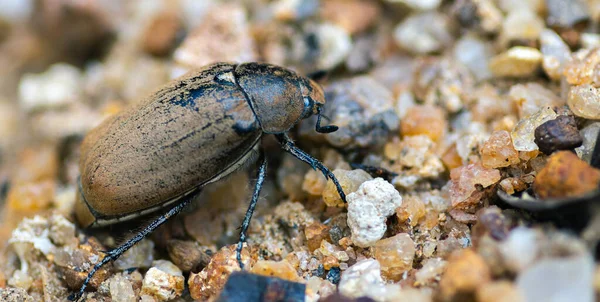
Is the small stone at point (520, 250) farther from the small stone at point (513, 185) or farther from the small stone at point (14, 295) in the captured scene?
the small stone at point (14, 295)

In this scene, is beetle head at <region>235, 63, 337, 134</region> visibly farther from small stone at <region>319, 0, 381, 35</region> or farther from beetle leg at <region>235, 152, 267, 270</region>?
small stone at <region>319, 0, 381, 35</region>

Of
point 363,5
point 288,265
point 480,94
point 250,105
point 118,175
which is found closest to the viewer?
point 288,265

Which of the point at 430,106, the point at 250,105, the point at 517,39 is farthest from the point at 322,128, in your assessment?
the point at 517,39

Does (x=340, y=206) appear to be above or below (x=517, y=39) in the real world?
below

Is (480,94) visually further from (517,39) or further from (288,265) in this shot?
(288,265)

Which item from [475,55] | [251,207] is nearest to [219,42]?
[251,207]

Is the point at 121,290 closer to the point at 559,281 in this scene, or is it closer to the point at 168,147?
the point at 168,147
